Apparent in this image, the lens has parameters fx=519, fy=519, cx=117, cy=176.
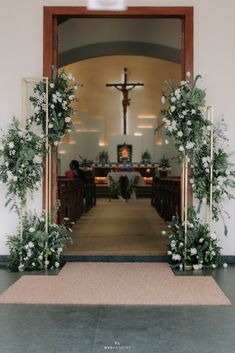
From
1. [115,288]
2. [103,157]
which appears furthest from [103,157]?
[115,288]

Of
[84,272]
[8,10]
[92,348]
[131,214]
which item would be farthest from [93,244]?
[131,214]

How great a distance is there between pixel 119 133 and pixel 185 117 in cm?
1369

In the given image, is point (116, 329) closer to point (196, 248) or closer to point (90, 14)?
point (196, 248)

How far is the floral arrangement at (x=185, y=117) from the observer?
5746 mm

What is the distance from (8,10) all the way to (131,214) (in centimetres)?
599

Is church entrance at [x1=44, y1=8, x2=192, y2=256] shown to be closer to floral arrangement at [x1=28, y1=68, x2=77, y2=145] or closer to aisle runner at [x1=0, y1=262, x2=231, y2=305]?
floral arrangement at [x1=28, y1=68, x2=77, y2=145]

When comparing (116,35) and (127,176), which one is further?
(127,176)

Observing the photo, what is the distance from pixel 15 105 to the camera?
630 cm

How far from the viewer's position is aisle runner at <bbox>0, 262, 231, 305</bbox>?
14.7ft

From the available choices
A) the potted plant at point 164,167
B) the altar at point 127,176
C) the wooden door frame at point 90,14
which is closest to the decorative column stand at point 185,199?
the wooden door frame at point 90,14

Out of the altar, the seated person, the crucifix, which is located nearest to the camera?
the seated person

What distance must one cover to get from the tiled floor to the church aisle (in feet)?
7.13

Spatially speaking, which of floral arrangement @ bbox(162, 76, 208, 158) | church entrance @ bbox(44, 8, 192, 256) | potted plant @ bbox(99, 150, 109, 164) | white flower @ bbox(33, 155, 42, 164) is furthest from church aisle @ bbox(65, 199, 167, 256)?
potted plant @ bbox(99, 150, 109, 164)

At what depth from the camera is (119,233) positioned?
8.08 meters
